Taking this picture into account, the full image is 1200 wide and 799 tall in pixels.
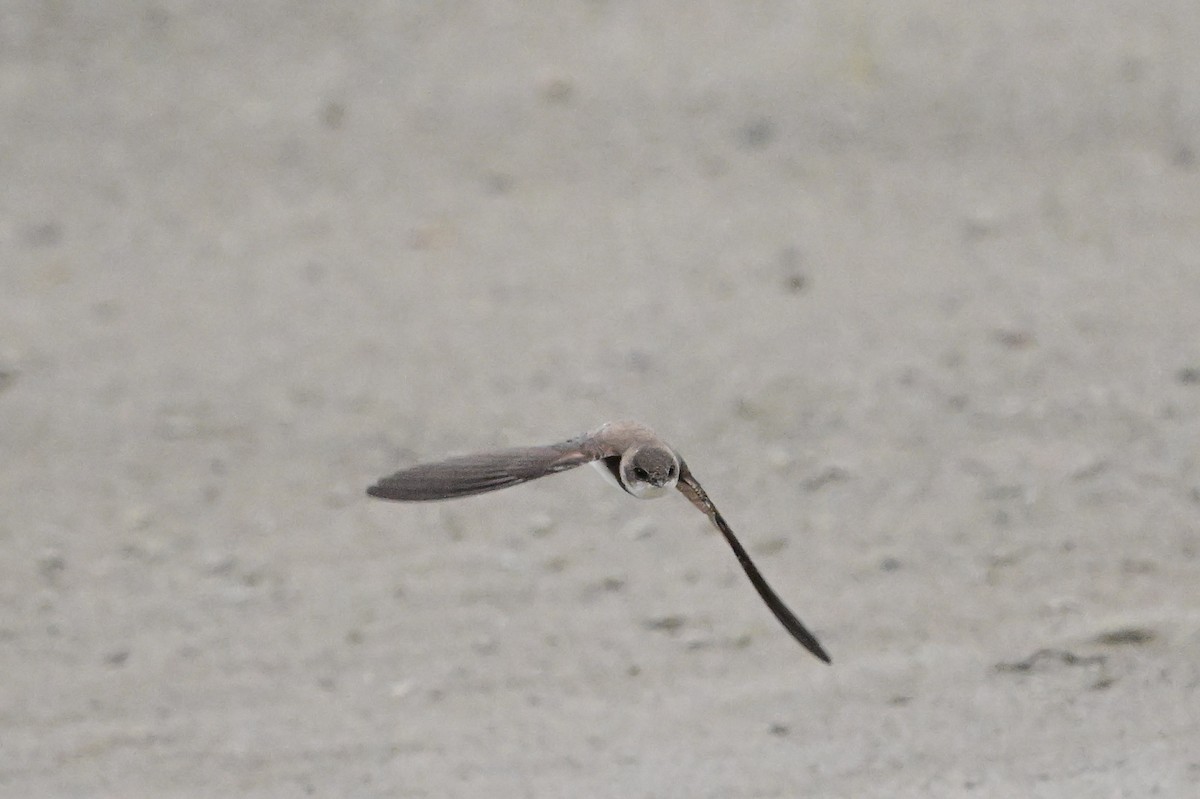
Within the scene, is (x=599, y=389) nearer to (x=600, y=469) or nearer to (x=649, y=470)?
(x=600, y=469)

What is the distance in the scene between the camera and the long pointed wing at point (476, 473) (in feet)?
8.57

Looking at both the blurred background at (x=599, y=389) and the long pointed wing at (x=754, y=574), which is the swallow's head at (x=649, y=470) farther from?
the blurred background at (x=599, y=389)

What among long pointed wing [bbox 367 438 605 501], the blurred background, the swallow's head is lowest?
the blurred background

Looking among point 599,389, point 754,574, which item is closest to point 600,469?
point 754,574

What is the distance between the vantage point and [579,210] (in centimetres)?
539

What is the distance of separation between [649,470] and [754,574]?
0.87 feet

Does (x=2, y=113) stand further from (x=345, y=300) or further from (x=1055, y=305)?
(x=1055, y=305)

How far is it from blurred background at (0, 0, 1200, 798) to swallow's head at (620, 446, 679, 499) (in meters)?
0.59

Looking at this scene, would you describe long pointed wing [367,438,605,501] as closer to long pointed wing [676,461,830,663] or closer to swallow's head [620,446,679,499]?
swallow's head [620,446,679,499]

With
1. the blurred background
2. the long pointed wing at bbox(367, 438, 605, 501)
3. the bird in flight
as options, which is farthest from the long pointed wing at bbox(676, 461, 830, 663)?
the blurred background

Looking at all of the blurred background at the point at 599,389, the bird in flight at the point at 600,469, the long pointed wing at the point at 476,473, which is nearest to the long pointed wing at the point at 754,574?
the bird in flight at the point at 600,469

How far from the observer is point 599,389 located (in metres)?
4.55

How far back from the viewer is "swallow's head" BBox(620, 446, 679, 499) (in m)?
2.87

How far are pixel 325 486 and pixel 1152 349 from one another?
90.0 inches
